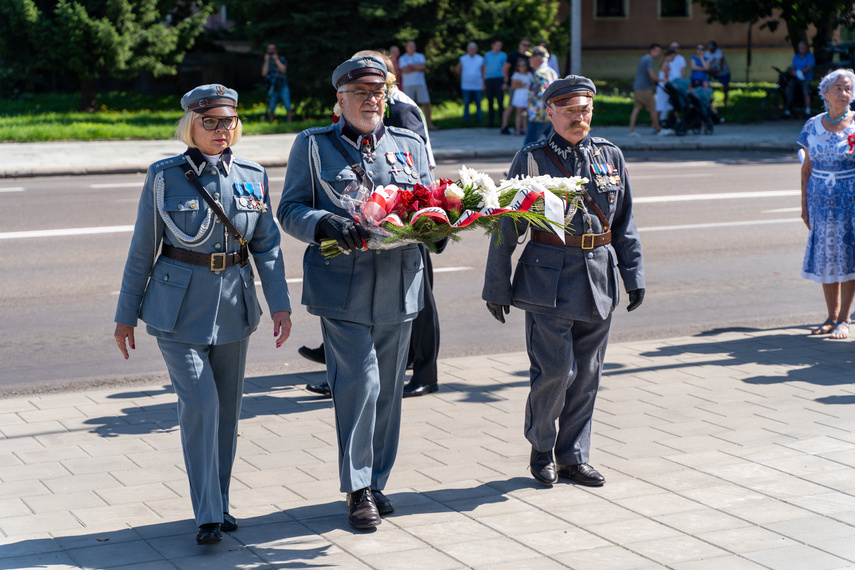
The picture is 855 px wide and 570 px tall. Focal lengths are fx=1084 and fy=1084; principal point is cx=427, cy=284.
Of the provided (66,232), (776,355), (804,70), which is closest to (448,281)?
(776,355)

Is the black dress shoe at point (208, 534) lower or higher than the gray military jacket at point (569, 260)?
lower

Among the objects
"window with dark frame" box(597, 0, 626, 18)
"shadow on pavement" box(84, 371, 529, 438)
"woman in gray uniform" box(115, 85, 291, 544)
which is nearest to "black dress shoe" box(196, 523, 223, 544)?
"woman in gray uniform" box(115, 85, 291, 544)

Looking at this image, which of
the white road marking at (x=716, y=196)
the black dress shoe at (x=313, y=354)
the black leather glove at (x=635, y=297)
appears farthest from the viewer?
the white road marking at (x=716, y=196)

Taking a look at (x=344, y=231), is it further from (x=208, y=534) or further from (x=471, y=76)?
(x=471, y=76)

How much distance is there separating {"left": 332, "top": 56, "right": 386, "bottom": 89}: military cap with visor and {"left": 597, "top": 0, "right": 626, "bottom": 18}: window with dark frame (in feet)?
135

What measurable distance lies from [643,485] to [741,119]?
25.9 m

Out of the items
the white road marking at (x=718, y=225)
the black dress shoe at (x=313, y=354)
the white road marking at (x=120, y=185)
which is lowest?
the black dress shoe at (x=313, y=354)

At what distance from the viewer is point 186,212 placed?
14.9 ft

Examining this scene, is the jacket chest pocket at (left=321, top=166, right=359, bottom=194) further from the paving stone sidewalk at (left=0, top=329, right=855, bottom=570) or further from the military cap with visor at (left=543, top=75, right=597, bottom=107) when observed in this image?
the paving stone sidewalk at (left=0, top=329, right=855, bottom=570)

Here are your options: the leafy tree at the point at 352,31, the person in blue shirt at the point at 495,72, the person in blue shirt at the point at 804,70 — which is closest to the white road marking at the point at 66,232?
the leafy tree at the point at 352,31

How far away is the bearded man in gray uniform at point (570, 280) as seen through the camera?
5.21 metres

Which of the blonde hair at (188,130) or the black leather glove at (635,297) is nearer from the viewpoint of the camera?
the blonde hair at (188,130)

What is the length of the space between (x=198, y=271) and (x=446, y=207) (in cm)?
108

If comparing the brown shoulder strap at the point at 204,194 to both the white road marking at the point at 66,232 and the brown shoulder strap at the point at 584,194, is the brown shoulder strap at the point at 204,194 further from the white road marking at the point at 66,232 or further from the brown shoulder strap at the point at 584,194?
the white road marking at the point at 66,232
